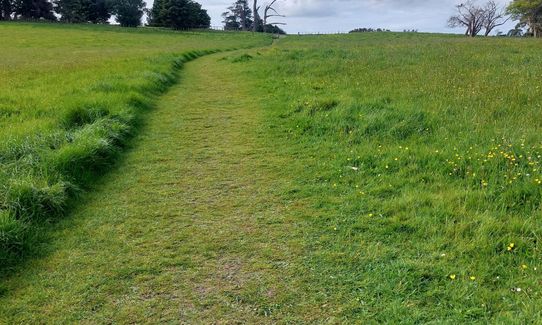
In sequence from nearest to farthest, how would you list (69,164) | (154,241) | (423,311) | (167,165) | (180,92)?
(423,311)
(154,241)
(69,164)
(167,165)
(180,92)

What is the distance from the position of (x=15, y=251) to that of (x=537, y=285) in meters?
4.44

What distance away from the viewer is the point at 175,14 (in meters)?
64.2

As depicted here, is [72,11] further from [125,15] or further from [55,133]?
[55,133]

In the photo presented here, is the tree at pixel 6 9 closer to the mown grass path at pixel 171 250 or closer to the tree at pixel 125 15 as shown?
the tree at pixel 125 15

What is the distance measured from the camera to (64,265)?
3385 millimetres

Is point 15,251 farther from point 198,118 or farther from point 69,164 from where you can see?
point 198,118

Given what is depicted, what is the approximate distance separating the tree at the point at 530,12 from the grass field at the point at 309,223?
56.5 m

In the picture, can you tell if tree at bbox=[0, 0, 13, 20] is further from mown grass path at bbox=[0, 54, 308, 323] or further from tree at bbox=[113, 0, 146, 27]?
mown grass path at bbox=[0, 54, 308, 323]

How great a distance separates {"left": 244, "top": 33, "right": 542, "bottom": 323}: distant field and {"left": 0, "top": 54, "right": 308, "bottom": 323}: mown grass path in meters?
0.42

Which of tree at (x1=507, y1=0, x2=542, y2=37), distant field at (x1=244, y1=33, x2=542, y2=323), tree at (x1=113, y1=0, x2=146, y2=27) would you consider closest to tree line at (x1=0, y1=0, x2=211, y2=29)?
tree at (x1=113, y1=0, x2=146, y2=27)

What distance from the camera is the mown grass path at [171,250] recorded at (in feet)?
9.42

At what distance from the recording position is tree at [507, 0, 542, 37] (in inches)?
2018

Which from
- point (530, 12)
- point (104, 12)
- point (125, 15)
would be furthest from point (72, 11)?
point (530, 12)

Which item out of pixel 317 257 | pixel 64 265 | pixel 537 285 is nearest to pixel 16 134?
pixel 64 265
